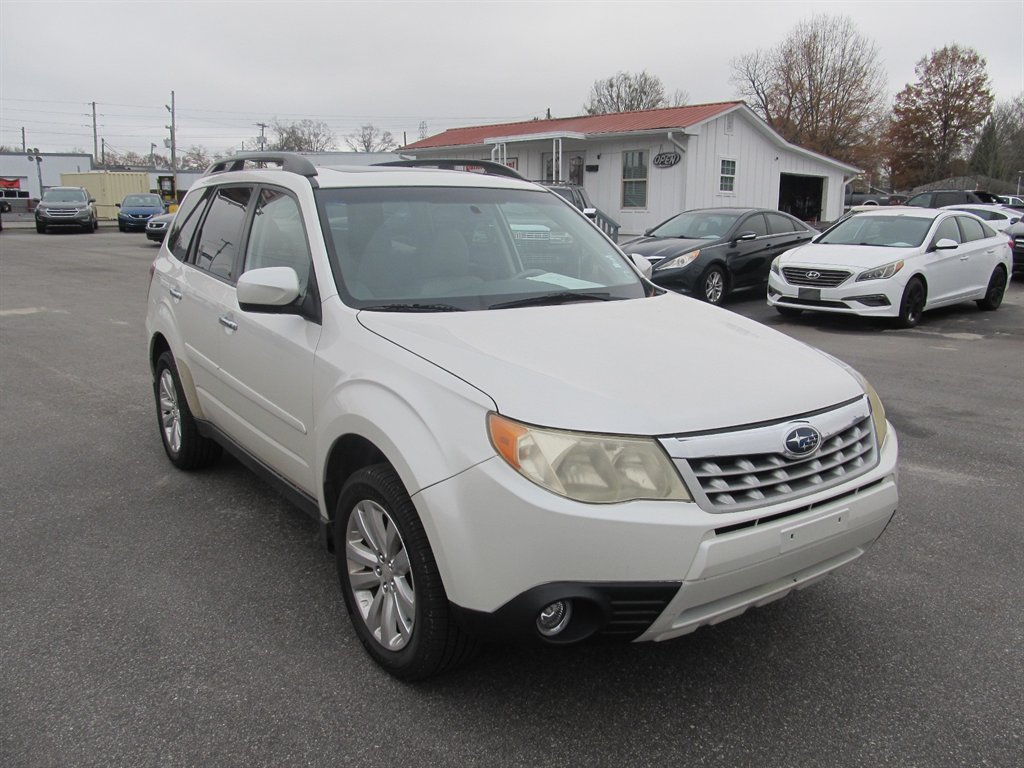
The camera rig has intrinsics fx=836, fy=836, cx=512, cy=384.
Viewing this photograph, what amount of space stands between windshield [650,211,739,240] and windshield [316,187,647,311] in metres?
9.31

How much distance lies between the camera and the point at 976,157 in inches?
2375

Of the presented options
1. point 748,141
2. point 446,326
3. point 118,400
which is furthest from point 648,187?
point 446,326

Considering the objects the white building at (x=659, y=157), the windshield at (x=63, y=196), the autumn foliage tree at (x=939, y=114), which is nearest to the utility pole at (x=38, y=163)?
the windshield at (x=63, y=196)

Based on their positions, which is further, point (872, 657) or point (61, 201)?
point (61, 201)

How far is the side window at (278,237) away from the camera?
354 centimetres

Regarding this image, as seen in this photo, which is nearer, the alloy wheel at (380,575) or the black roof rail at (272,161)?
the alloy wheel at (380,575)

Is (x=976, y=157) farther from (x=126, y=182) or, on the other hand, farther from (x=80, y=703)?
(x=80, y=703)

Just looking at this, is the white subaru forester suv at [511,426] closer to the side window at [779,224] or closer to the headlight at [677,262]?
A: the headlight at [677,262]

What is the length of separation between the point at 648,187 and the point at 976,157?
158 feet

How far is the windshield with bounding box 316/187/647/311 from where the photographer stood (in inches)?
133

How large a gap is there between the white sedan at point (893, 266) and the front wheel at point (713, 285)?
3.24ft

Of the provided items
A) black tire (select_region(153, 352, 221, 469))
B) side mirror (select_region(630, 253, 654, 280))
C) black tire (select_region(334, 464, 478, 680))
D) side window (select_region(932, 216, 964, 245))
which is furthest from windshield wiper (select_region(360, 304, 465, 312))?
side window (select_region(932, 216, 964, 245))

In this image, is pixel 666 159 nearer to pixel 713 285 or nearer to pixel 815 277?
pixel 713 285

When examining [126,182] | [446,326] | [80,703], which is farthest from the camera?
[126,182]
